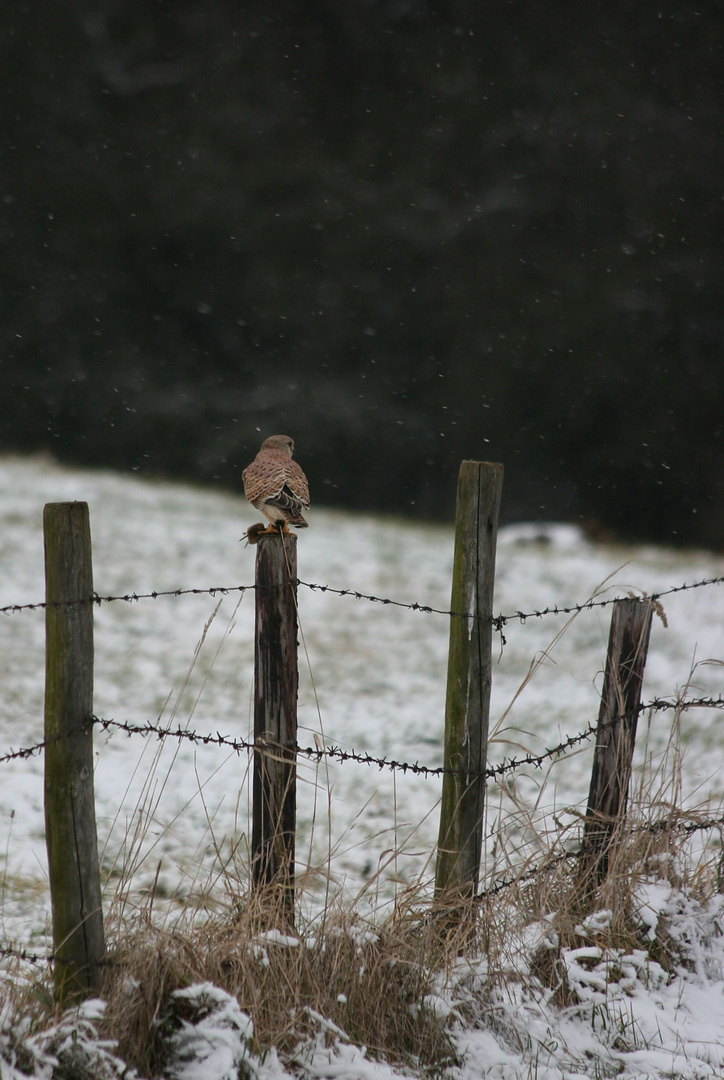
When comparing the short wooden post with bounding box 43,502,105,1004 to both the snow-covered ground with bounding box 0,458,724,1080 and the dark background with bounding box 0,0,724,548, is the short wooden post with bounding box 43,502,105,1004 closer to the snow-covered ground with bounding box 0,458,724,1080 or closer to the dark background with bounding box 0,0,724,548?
the snow-covered ground with bounding box 0,458,724,1080

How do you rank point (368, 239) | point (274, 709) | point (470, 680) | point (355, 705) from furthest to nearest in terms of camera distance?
point (368, 239), point (355, 705), point (470, 680), point (274, 709)

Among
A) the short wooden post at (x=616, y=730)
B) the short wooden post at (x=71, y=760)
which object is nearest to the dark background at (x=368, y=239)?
the short wooden post at (x=616, y=730)

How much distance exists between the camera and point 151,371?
63.0ft

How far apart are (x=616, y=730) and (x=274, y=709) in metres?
1.24

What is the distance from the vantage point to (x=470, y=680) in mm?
2945

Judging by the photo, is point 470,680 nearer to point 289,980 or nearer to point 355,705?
point 289,980

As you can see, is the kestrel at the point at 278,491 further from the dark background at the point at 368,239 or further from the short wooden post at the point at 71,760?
the dark background at the point at 368,239

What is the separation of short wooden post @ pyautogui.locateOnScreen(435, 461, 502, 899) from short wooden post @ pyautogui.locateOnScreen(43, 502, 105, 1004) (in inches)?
42.9

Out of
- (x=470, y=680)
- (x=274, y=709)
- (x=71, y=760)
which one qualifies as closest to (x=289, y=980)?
(x=274, y=709)

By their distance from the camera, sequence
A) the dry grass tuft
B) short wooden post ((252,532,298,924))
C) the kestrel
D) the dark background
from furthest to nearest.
Result: the dark background
the kestrel
short wooden post ((252,532,298,924))
the dry grass tuft

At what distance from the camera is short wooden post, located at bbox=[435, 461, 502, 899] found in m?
2.95

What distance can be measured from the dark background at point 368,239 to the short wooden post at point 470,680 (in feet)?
46.7

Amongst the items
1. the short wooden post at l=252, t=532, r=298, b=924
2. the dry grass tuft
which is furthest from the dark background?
the dry grass tuft

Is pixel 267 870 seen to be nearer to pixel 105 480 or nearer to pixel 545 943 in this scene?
pixel 545 943
